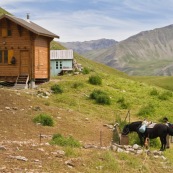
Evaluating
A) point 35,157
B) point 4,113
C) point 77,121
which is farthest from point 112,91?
point 35,157

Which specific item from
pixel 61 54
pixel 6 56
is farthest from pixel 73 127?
pixel 61 54

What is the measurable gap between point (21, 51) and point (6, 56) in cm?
192

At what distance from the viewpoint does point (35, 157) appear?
514 inches

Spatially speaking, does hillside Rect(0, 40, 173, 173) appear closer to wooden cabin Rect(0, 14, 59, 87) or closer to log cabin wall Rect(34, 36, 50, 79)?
log cabin wall Rect(34, 36, 50, 79)

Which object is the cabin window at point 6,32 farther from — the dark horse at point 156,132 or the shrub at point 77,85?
the dark horse at point 156,132

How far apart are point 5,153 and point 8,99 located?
12375mm

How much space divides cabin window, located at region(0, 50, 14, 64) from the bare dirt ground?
254 inches

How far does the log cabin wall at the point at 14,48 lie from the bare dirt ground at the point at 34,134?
17.5ft

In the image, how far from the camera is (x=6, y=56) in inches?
1421

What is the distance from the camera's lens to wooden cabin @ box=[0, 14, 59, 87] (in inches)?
1359

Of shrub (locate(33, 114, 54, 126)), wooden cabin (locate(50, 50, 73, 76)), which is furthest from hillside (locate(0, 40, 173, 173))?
wooden cabin (locate(50, 50, 73, 76))

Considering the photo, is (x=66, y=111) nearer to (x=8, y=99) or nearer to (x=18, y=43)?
(x=8, y=99)

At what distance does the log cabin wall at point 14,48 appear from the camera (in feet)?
114

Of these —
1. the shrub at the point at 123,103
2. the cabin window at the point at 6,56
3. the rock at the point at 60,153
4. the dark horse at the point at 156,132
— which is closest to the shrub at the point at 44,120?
the dark horse at the point at 156,132
